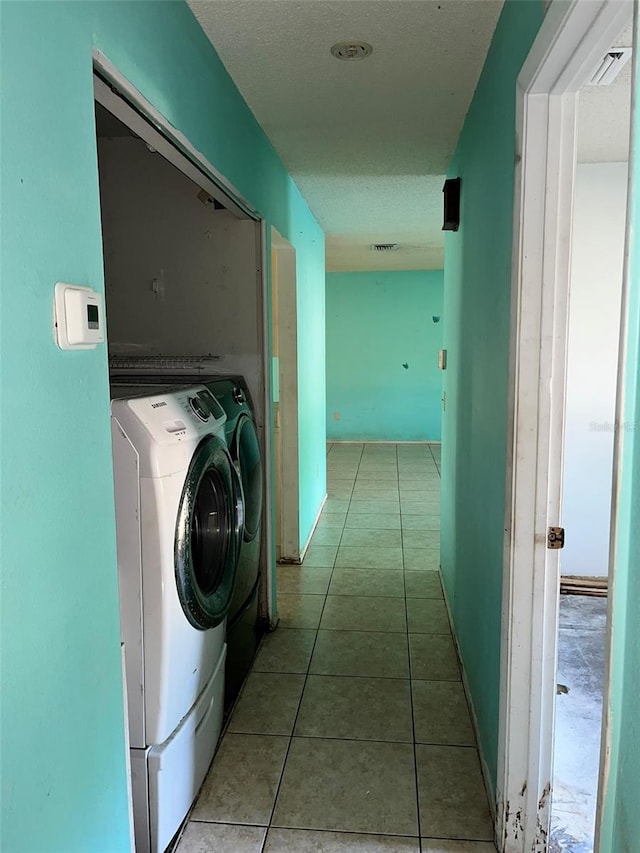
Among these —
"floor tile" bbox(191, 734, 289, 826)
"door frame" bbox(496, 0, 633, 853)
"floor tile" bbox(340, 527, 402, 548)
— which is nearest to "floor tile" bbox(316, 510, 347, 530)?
"floor tile" bbox(340, 527, 402, 548)

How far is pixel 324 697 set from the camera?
7.75ft

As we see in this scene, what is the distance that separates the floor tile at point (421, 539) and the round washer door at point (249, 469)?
1790 mm

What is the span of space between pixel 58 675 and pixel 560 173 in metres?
1.49

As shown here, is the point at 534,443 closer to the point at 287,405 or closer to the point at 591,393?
the point at 591,393

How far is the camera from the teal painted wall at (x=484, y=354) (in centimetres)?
164

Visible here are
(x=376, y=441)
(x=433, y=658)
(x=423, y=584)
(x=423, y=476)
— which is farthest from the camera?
(x=376, y=441)

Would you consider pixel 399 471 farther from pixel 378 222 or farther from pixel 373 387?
pixel 378 222

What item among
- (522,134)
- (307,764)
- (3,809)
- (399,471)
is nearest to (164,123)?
(522,134)

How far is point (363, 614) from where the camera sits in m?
3.08

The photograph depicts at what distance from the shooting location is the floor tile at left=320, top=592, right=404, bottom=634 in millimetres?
2947

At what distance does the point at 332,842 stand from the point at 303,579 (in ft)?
6.26

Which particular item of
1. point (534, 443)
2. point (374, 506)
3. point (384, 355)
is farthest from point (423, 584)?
point (384, 355)

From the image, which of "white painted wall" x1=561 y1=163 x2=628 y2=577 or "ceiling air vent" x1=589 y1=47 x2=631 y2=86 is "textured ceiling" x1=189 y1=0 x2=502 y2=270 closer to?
"ceiling air vent" x1=589 y1=47 x2=631 y2=86

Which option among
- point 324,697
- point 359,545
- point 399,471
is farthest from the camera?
point 399,471
